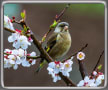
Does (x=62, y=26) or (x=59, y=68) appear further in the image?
(x=62, y=26)

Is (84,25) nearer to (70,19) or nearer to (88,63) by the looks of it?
(70,19)

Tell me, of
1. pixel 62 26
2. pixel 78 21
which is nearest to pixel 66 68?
pixel 62 26

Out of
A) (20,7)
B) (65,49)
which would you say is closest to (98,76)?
(65,49)

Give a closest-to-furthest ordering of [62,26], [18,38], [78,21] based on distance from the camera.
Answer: [18,38] < [62,26] < [78,21]

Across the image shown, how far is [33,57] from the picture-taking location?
1.12m

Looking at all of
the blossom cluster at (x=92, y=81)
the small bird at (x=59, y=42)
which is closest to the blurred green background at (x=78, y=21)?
the small bird at (x=59, y=42)

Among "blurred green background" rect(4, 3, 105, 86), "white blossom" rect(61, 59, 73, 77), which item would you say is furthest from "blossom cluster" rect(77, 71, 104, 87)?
"blurred green background" rect(4, 3, 105, 86)

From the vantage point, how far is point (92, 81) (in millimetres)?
1131

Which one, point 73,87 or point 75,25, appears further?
point 75,25

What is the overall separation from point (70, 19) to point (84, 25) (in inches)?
11.6

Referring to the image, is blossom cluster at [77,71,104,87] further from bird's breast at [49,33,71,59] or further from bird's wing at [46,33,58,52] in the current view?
bird's wing at [46,33,58,52]

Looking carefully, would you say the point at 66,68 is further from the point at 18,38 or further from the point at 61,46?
the point at 61,46

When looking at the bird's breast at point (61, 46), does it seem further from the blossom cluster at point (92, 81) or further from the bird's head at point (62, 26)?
the blossom cluster at point (92, 81)

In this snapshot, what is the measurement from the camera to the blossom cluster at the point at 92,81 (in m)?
1.12
